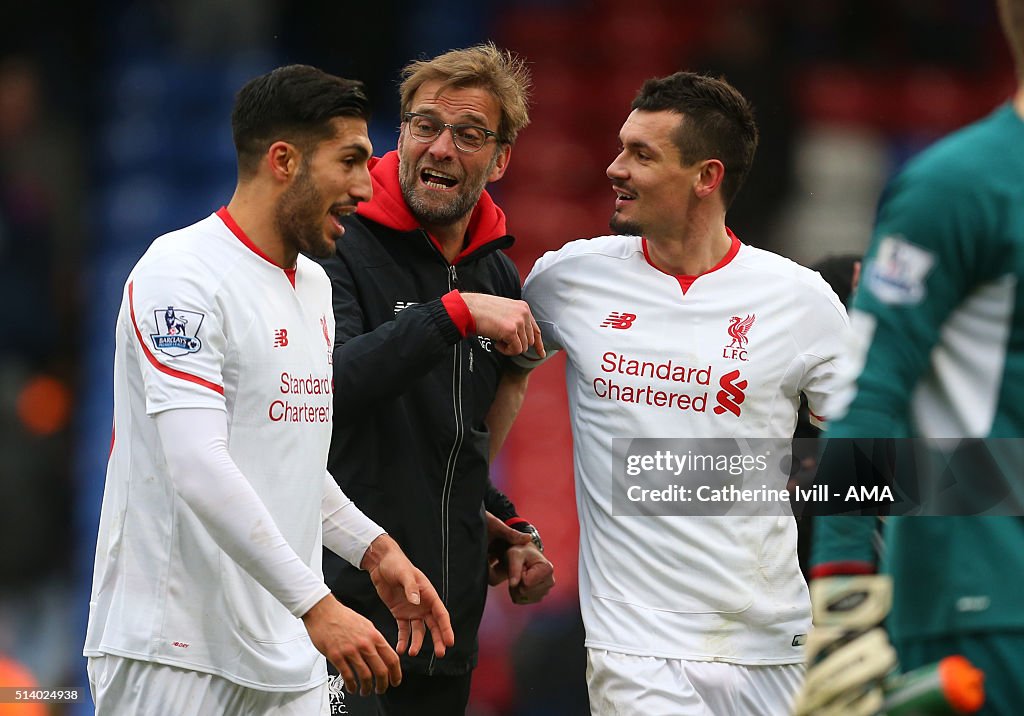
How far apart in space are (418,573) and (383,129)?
16.6 ft

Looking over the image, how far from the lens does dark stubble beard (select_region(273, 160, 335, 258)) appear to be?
323 centimetres

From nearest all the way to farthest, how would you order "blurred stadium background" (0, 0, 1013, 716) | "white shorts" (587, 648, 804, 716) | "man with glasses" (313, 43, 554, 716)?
"white shorts" (587, 648, 804, 716), "man with glasses" (313, 43, 554, 716), "blurred stadium background" (0, 0, 1013, 716)

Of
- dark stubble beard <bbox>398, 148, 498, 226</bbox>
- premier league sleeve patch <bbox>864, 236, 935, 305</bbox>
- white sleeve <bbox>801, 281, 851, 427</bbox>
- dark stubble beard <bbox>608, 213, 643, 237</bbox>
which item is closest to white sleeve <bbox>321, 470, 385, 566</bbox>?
dark stubble beard <bbox>398, 148, 498, 226</bbox>

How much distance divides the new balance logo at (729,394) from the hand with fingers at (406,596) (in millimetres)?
952

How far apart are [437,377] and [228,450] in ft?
3.58

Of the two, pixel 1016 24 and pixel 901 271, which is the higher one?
pixel 1016 24

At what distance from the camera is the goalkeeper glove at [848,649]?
1911 mm

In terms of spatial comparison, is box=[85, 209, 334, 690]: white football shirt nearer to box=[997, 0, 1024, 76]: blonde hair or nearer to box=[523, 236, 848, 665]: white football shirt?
box=[523, 236, 848, 665]: white football shirt

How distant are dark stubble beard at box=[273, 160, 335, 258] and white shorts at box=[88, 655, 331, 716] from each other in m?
1.00

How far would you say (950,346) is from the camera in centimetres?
208

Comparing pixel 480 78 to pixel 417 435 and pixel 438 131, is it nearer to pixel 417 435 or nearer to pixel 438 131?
pixel 438 131

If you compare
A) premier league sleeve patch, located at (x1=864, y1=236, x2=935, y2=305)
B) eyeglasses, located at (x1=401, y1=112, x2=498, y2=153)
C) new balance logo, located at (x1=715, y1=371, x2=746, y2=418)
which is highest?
eyeglasses, located at (x1=401, y1=112, x2=498, y2=153)

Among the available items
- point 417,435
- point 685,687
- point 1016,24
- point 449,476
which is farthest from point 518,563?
point 1016,24

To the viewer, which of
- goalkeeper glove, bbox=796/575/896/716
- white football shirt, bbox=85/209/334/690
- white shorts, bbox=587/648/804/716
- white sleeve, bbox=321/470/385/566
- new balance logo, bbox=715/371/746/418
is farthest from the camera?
new balance logo, bbox=715/371/746/418
